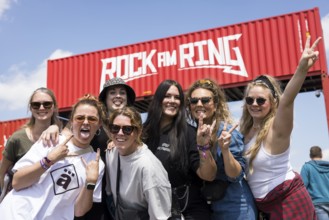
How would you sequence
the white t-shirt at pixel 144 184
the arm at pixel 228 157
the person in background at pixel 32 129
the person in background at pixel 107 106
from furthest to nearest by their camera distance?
the person in background at pixel 32 129 < the person in background at pixel 107 106 < the arm at pixel 228 157 < the white t-shirt at pixel 144 184

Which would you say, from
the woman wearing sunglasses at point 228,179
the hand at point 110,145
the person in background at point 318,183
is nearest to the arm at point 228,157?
the woman wearing sunglasses at point 228,179

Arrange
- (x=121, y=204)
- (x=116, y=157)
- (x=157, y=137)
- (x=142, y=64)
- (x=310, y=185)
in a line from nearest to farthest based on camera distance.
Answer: (x=121, y=204) < (x=116, y=157) < (x=157, y=137) < (x=310, y=185) < (x=142, y=64)

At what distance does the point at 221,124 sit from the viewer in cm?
255

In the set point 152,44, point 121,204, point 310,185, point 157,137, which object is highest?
point 152,44

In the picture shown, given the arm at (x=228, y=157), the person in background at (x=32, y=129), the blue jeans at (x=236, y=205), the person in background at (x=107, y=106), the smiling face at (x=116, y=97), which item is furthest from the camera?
the smiling face at (x=116, y=97)

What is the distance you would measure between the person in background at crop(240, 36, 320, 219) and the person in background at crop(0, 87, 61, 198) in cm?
185

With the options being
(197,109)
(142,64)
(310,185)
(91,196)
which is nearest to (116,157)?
(91,196)

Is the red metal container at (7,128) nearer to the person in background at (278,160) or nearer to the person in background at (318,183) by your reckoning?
the person in background at (318,183)

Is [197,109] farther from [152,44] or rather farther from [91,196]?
[152,44]

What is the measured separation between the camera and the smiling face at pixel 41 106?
2918mm

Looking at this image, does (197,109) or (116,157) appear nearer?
(116,157)

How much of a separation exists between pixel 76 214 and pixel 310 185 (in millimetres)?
4300

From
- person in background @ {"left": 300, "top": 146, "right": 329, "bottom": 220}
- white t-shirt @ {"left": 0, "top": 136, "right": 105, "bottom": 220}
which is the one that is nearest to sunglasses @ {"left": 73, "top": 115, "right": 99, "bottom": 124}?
white t-shirt @ {"left": 0, "top": 136, "right": 105, "bottom": 220}

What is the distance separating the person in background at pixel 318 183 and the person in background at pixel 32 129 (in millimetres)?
4365
